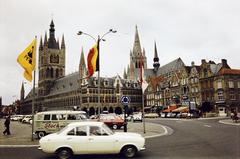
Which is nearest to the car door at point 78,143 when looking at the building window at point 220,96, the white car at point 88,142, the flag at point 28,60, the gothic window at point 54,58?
the white car at point 88,142

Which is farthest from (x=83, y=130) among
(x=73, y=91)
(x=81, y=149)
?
(x=73, y=91)

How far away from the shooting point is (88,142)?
11242 mm

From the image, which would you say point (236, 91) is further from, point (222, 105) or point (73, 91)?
point (73, 91)

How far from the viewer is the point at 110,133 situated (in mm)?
11656

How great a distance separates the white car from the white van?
31.7 feet

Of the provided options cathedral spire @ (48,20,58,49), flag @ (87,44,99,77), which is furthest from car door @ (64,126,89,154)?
cathedral spire @ (48,20,58,49)

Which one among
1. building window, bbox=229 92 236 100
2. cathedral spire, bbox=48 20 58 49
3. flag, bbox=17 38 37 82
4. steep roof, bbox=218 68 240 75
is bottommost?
building window, bbox=229 92 236 100

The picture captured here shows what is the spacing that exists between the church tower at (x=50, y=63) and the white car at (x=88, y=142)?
121 m

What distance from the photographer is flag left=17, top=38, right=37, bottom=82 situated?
19.6 m

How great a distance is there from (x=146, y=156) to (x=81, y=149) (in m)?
2.83

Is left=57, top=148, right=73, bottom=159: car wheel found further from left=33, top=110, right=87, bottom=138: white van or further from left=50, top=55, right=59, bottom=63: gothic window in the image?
left=50, top=55, right=59, bottom=63: gothic window

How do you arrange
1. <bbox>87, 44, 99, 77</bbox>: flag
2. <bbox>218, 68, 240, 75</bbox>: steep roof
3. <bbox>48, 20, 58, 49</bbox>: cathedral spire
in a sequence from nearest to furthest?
<bbox>87, 44, 99, 77</bbox>: flag → <bbox>218, 68, 240, 75</bbox>: steep roof → <bbox>48, 20, 58, 49</bbox>: cathedral spire

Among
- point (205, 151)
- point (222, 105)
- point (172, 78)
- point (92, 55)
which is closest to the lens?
point (205, 151)

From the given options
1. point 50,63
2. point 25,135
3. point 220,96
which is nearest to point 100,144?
point 25,135
